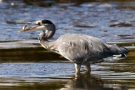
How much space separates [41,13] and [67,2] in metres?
3.72

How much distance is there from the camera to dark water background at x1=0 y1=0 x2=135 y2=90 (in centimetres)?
972

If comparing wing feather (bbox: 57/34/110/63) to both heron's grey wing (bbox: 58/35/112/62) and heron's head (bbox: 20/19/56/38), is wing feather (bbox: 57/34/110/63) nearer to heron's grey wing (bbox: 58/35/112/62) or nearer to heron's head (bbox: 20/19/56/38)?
heron's grey wing (bbox: 58/35/112/62)

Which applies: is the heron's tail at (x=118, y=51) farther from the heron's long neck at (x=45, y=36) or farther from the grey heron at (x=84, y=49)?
the heron's long neck at (x=45, y=36)

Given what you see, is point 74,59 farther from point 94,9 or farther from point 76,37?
point 94,9

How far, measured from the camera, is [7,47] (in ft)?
45.4

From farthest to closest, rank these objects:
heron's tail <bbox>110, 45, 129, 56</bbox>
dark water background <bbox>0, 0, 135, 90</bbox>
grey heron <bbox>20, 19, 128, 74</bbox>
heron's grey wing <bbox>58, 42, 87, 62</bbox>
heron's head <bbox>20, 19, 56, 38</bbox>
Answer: heron's head <bbox>20, 19, 56, 38</bbox>
heron's grey wing <bbox>58, 42, 87, 62</bbox>
grey heron <bbox>20, 19, 128, 74</bbox>
heron's tail <bbox>110, 45, 129, 56</bbox>
dark water background <bbox>0, 0, 135, 90</bbox>

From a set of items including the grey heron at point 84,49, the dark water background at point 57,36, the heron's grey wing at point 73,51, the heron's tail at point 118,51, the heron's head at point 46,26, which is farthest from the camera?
the heron's head at point 46,26

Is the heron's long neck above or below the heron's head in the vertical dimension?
below

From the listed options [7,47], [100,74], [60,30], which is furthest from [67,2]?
[100,74]

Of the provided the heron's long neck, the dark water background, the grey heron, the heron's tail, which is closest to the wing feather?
the grey heron

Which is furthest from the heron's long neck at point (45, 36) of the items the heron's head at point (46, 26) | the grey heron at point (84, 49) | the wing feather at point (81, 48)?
the wing feather at point (81, 48)

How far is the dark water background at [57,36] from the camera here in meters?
9.72

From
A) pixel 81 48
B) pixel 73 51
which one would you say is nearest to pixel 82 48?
pixel 81 48

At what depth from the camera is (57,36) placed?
15.9 metres
